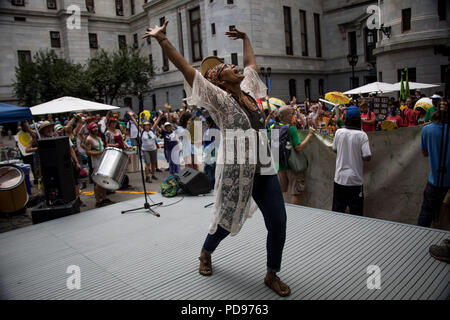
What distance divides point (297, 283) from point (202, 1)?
3205cm

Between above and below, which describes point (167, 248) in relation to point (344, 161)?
below

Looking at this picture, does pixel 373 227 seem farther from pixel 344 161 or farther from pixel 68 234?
pixel 68 234

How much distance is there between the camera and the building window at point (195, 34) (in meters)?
33.0

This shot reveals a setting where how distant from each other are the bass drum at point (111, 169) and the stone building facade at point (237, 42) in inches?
788

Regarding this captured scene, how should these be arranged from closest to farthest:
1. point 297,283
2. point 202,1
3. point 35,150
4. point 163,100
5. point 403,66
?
point 297,283 → point 35,150 → point 403,66 → point 202,1 → point 163,100

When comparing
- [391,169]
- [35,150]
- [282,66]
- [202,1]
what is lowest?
[391,169]

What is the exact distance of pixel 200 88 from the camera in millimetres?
2998

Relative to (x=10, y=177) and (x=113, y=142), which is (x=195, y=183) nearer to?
(x=113, y=142)

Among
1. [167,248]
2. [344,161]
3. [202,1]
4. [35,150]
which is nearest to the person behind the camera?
[167,248]

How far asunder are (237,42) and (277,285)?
2795 centimetres

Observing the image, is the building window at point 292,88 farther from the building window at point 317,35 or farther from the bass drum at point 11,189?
the bass drum at point 11,189

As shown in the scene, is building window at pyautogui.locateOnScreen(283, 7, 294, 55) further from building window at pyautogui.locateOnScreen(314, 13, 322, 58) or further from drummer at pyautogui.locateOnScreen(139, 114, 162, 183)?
drummer at pyautogui.locateOnScreen(139, 114, 162, 183)

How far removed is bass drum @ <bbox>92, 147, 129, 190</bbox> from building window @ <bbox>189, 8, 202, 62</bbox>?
27.8 metres
